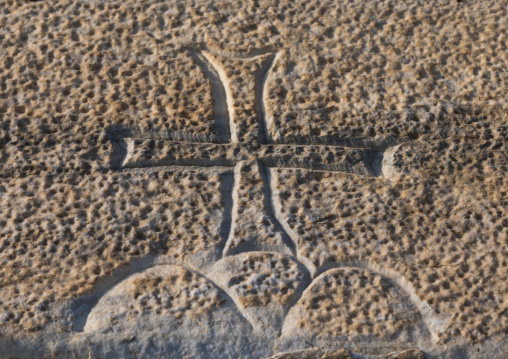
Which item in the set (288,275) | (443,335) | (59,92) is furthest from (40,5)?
(443,335)

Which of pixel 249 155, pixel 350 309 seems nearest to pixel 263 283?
pixel 350 309

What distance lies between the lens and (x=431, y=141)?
1.68 m

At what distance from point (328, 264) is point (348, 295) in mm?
80

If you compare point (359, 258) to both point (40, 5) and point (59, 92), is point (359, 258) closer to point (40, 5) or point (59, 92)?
point (59, 92)

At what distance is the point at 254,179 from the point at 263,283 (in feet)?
0.86

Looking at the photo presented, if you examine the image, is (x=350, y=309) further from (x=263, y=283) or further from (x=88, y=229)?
(x=88, y=229)

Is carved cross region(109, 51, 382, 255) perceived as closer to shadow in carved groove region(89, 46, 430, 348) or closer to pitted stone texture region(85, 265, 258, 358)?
shadow in carved groove region(89, 46, 430, 348)

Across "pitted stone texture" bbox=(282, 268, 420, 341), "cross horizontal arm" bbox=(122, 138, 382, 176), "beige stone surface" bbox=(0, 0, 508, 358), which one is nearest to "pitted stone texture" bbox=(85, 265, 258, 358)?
"beige stone surface" bbox=(0, 0, 508, 358)

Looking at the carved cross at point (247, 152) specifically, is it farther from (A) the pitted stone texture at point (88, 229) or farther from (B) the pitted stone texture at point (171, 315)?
(B) the pitted stone texture at point (171, 315)

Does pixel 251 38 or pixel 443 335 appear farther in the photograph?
pixel 251 38

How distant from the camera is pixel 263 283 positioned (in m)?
1.42

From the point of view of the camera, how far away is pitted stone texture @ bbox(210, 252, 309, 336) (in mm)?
1378

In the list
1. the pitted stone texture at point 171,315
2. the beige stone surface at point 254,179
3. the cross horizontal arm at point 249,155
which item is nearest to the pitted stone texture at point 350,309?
the beige stone surface at point 254,179

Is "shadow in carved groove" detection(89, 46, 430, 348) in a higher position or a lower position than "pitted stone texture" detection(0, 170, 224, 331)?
higher
